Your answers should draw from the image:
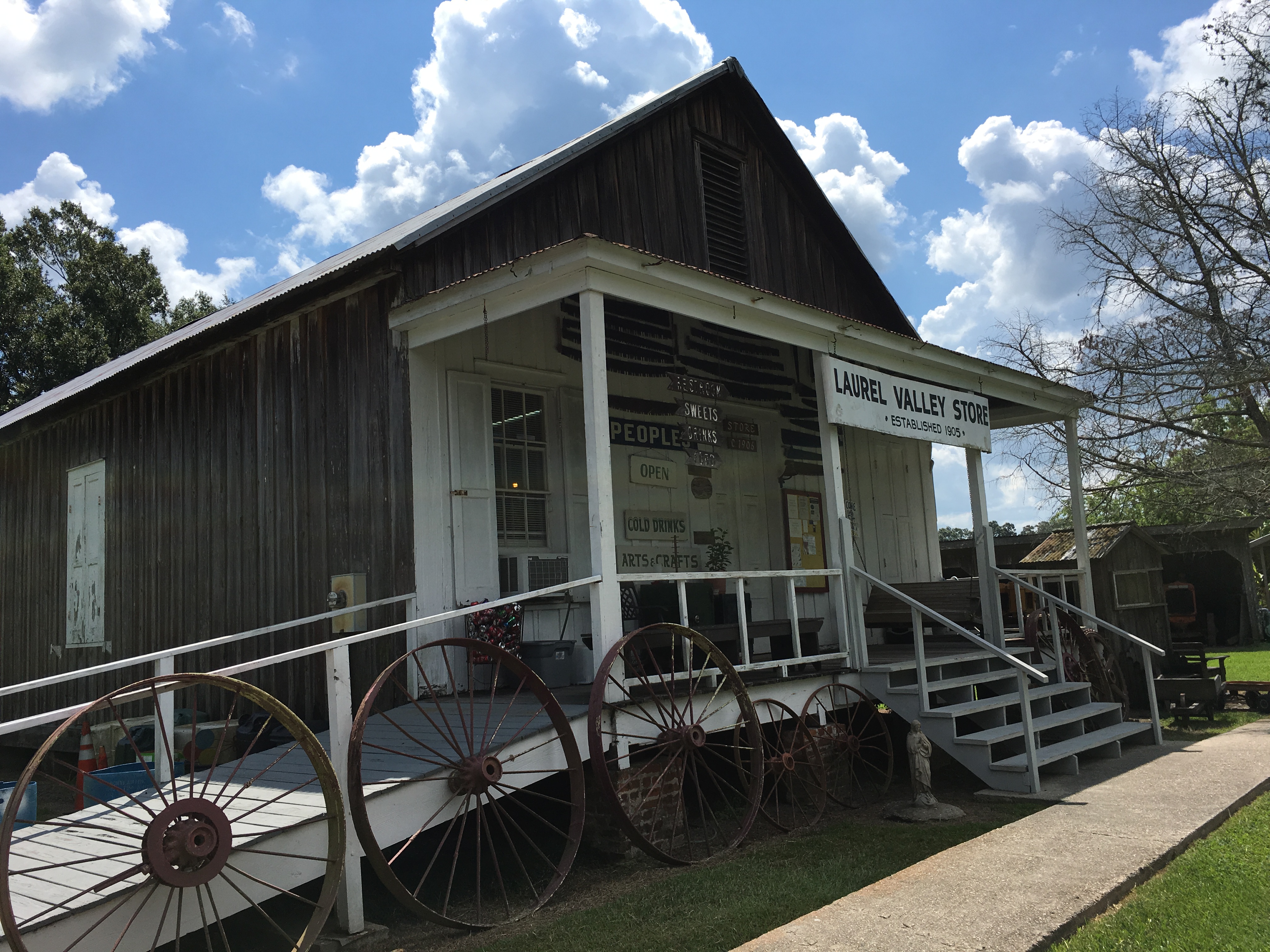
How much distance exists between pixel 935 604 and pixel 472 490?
509cm

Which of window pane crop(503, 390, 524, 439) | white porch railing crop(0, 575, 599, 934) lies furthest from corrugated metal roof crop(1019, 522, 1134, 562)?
white porch railing crop(0, 575, 599, 934)

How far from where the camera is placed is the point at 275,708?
434 cm

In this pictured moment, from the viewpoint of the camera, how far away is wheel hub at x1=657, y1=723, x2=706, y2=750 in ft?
20.4

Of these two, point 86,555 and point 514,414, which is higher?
point 514,414

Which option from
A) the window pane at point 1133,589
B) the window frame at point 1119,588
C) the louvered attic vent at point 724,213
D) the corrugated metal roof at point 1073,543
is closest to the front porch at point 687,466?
the louvered attic vent at point 724,213

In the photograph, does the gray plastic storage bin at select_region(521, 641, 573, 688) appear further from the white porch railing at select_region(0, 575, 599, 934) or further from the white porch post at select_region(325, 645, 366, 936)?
the white porch post at select_region(325, 645, 366, 936)

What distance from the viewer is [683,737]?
622 centimetres

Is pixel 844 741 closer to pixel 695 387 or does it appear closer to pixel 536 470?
pixel 695 387

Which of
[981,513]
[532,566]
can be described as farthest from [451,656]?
[981,513]

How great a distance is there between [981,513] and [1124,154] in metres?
10.7

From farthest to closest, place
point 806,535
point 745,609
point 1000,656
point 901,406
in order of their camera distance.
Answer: point 806,535 < point 901,406 < point 1000,656 < point 745,609

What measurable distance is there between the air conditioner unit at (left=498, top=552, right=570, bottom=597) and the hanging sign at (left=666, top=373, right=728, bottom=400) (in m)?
1.75

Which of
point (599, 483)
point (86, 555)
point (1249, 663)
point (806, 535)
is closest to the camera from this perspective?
point (599, 483)

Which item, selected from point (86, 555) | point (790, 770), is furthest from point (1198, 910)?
point (86, 555)
